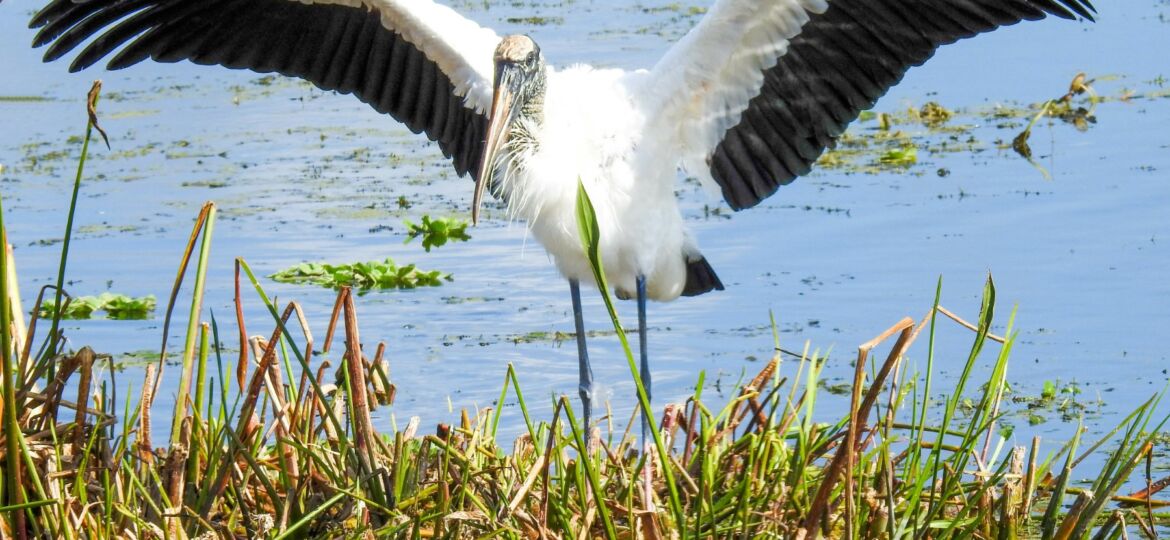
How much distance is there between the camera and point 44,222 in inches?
278

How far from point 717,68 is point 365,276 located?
7.60ft

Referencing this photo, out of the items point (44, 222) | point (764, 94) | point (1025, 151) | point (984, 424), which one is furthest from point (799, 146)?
point (44, 222)

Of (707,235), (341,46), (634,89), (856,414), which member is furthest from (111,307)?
(856,414)

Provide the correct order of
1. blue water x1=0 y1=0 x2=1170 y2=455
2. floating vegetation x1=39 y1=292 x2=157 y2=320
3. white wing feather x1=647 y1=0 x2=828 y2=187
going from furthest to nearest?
floating vegetation x1=39 y1=292 x2=157 y2=320
blue water x1=0 y1=0 x2=1170 y2=455
white wing feather x1=647 y1=0 x2=828 y2=187

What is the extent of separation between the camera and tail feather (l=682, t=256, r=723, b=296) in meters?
4.46

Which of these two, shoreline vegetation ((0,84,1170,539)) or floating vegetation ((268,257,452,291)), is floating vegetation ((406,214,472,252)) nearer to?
floating vegetation ((268,257,452,291))

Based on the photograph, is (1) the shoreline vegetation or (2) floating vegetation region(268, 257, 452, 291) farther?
(2) floating vegetation region(268, 257, 452, 291)

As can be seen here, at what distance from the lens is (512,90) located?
3.96 meters

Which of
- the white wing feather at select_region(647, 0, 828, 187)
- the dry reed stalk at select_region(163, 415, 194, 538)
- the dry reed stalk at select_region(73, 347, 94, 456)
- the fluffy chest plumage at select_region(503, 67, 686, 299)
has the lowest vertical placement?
the dry reed stalk at select_region(163, 415, 194, 538)

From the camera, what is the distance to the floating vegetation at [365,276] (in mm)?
5875

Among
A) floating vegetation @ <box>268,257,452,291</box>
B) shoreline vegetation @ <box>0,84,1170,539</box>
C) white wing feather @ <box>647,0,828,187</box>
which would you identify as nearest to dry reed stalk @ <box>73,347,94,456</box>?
shoreline vegetation @ <box>0,84,1170,539</box>

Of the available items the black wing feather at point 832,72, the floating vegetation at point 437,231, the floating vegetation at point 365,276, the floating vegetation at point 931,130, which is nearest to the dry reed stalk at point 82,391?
the black wing feather at point 832,72

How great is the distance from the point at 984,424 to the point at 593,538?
0.71 m

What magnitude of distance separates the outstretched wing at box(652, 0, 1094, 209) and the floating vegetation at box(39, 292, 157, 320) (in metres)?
2.28
